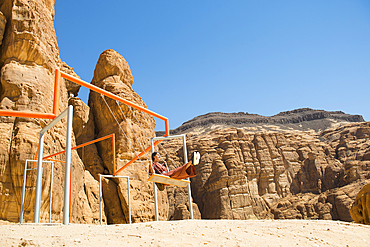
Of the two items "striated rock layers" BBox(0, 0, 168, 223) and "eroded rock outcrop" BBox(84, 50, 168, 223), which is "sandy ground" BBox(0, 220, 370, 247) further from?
"eroded rock outcrop" BBox(84, 50, 168, 223)

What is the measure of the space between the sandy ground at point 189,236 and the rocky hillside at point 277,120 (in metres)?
87.6

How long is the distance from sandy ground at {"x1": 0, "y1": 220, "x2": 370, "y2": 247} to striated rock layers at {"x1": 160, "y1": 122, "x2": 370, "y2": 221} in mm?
28260

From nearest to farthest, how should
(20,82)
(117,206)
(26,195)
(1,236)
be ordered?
(1,236)
(26,195)
(20,82)
(117,206)

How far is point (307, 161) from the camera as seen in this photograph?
147 feet

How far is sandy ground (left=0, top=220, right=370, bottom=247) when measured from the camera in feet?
16.9

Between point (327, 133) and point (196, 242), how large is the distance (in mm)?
59551

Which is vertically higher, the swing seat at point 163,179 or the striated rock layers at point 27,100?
the striated rock layers at point 27,100

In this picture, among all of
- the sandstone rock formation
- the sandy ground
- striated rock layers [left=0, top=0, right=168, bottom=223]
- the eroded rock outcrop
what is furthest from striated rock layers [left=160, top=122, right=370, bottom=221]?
the sandy ground

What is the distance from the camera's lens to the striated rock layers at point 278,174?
113 feet

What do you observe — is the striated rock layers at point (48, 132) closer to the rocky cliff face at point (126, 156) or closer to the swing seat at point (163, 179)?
the rocky cliff face at point (126, 156)

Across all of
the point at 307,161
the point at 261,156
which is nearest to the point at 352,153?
the point at 307,161

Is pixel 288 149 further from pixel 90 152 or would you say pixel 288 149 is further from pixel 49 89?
pixel 49 89

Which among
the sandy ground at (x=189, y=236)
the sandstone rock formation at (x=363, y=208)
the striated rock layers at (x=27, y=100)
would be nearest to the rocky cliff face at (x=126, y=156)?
the striated rock layers at (x=27, y=100)

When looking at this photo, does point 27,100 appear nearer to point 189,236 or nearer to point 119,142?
point 119,142
